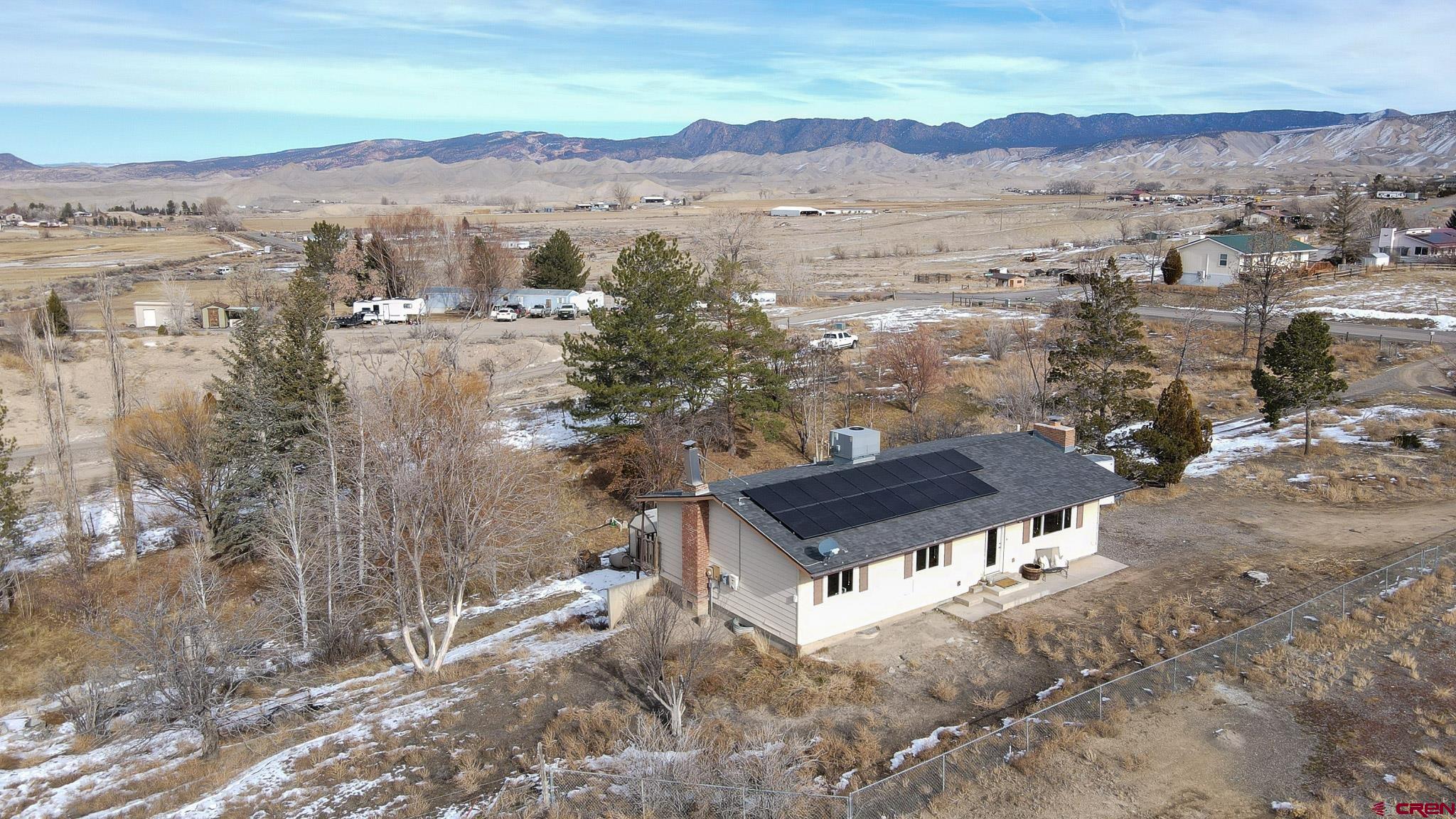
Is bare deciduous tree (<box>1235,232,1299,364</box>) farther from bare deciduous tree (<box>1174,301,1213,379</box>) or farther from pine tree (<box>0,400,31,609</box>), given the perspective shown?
pine tree (<box>0,400,31,609</box>)

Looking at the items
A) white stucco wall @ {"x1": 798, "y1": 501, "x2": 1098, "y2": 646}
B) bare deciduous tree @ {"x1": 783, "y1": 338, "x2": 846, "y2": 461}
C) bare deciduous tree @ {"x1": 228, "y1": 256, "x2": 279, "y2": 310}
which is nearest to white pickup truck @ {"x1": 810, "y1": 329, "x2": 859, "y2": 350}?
bare deciduous tree @ {"x1": 783, "y1": 338, "x2": 846, "y2": 461}

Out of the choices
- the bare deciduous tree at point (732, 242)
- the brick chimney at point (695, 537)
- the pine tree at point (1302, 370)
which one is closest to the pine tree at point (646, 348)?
the brick chimney at point (695, 537)

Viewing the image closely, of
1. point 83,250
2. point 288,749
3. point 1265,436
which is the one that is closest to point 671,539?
point 288,749

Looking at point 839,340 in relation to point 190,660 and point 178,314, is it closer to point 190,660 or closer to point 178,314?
point 190,660

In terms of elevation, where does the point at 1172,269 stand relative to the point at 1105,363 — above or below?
above

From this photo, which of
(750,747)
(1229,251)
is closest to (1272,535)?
(750,747)

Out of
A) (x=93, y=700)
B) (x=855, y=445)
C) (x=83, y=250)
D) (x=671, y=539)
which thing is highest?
(x=83, y=250)
